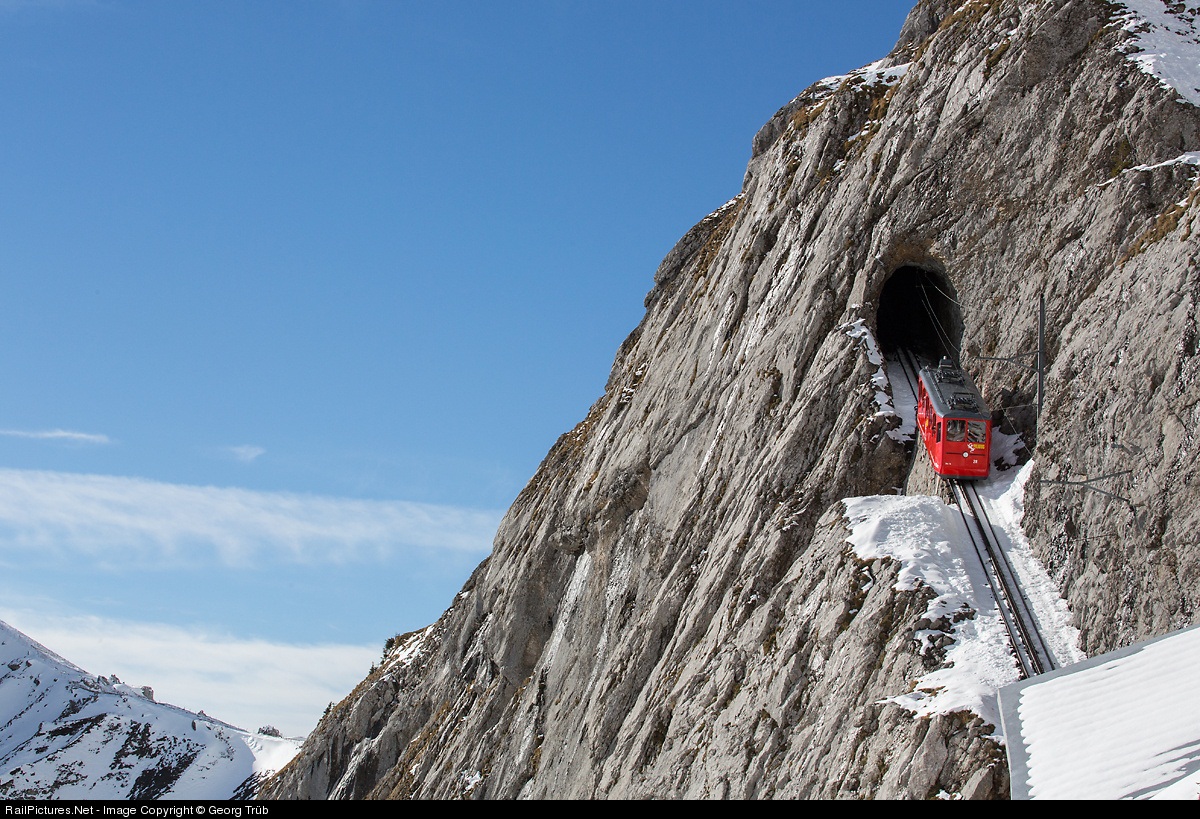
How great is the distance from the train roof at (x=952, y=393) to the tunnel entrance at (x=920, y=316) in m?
4.39

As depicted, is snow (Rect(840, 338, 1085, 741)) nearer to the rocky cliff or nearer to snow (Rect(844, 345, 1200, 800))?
snow (Rect(844, 345, 1200, 800))

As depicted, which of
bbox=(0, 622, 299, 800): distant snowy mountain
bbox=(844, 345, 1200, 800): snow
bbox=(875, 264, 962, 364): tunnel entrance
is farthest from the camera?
bbox=(0, 622, 299, 800): distant snowy mountain

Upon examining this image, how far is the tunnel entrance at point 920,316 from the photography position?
34.1m

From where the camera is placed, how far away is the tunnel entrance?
112 feet

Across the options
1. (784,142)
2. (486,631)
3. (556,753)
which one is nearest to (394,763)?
(486,631)

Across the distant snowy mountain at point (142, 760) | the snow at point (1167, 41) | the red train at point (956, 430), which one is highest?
the snow at point (1167, 41)

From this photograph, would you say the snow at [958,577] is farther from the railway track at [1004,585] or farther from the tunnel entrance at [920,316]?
the tunnel entrance at [920,316]

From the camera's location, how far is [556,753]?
115ft

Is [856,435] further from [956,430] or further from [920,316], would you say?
[920,316]

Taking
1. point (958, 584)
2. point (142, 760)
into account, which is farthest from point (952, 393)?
point (142, 760)


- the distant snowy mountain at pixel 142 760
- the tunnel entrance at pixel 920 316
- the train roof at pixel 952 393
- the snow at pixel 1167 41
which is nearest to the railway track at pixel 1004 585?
the train roof at pixel 952 393

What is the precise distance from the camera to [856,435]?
29.1 metres

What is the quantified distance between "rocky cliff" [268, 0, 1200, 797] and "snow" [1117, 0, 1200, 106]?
8.0 inches

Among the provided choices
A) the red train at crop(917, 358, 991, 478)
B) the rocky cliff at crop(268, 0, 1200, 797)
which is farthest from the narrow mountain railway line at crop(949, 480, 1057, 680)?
the rocky cliff at crop(268, 0, 1200, 797)
